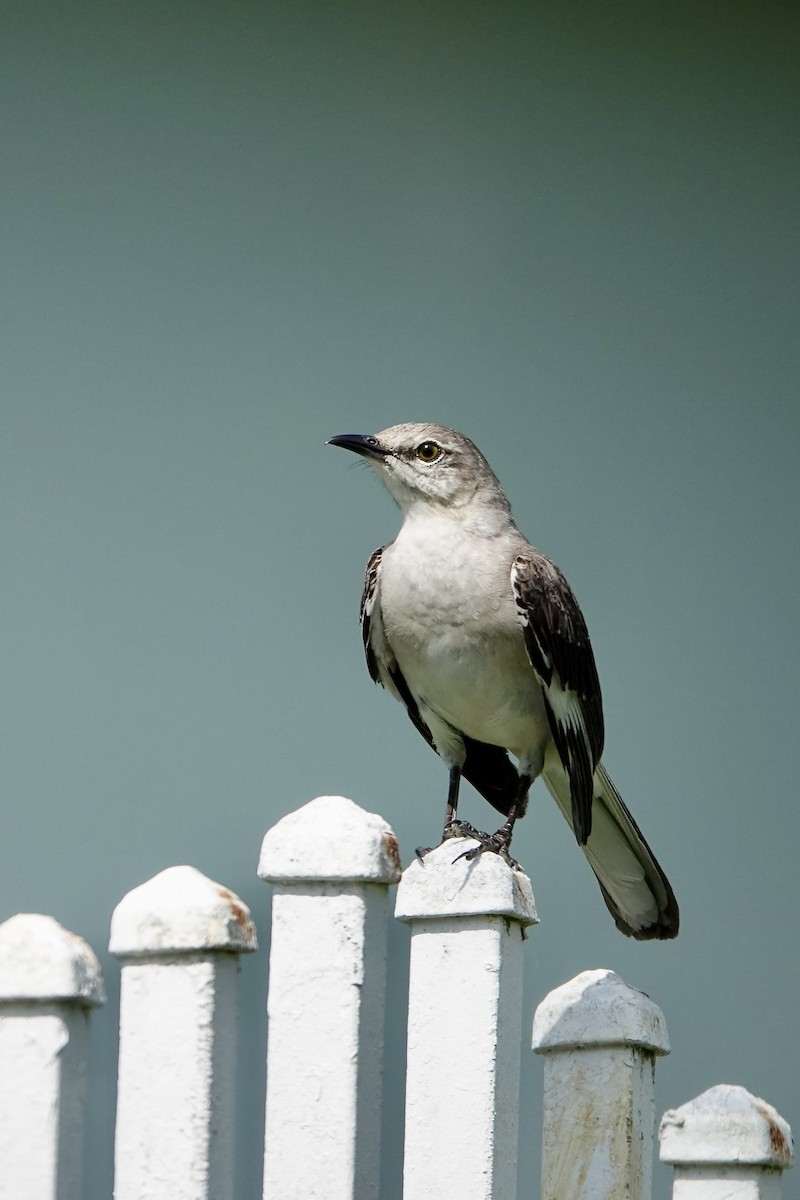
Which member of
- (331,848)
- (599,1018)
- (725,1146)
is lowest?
(725,1146)

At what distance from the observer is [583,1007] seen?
2.51 metres

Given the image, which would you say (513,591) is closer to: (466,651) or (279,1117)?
(466,651)

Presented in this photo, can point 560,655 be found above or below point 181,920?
above

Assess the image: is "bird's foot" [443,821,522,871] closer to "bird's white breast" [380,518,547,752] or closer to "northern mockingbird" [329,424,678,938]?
"northern mockingbird" [329,424,678,938]

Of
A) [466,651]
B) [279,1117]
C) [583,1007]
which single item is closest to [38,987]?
[279,1117]

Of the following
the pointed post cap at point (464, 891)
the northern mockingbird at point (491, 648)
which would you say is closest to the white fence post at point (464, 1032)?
the pointed post cap at point (464, 891)

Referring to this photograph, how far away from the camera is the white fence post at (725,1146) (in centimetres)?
256

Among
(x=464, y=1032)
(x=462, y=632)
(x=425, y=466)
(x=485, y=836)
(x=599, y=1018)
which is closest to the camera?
(x=464, y=1032)

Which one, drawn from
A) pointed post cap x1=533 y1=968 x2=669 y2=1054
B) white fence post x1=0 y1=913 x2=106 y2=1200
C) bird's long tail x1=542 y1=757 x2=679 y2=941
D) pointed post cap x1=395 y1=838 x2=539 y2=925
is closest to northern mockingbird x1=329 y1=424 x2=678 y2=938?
bird's long tail x1=542 y1=757 x2=679 y2=941

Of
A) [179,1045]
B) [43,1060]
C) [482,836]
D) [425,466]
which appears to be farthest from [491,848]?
[425,466]

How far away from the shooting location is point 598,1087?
8.20 ft

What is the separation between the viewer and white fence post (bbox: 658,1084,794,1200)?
256cm

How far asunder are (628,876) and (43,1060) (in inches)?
56.5

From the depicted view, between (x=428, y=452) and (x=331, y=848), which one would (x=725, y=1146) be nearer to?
(x=331, y=848)
